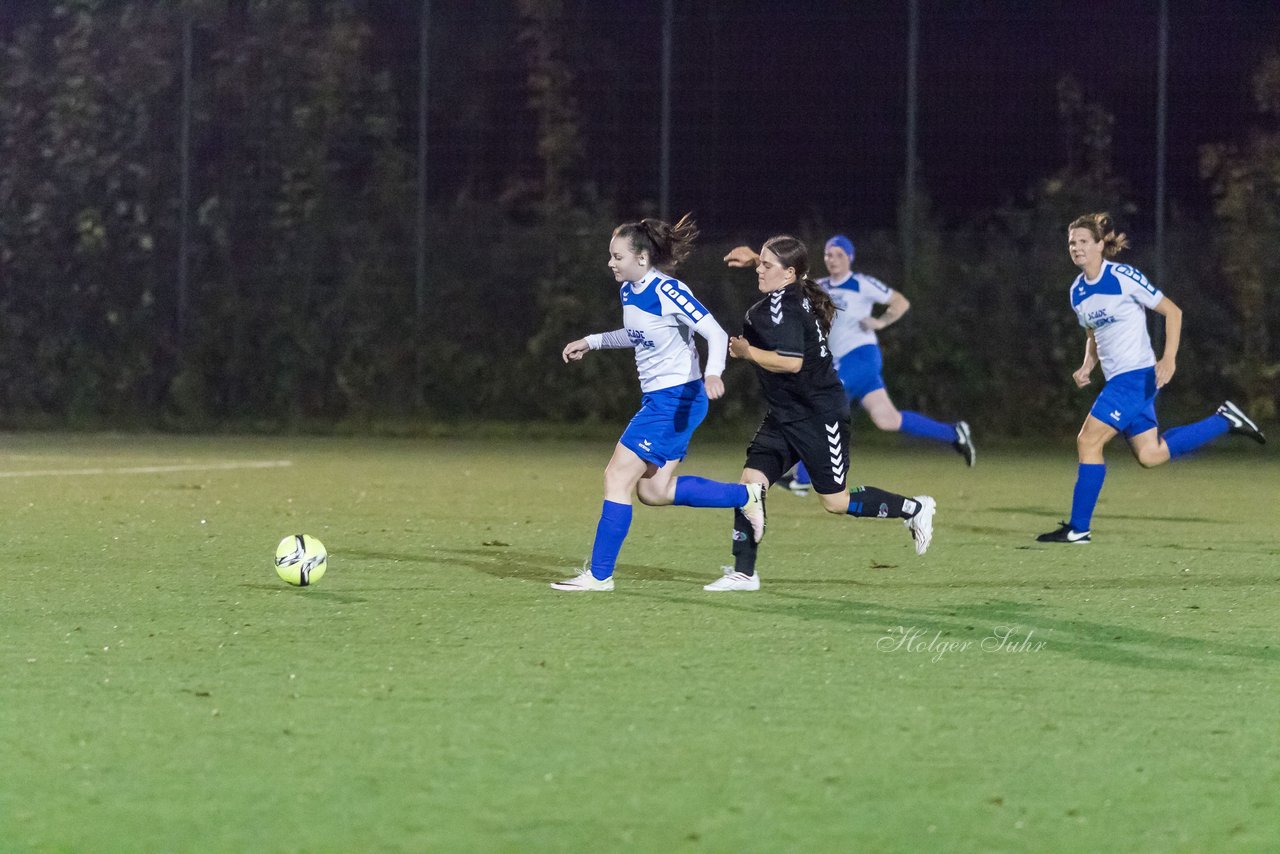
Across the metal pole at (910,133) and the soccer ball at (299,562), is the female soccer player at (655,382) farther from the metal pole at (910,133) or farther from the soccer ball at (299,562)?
the metal pole at (910,133)

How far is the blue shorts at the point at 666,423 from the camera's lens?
7887 millimetres

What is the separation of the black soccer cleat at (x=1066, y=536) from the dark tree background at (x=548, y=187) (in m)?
9.53

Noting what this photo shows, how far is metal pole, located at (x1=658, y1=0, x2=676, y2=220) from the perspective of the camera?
20.2 meters

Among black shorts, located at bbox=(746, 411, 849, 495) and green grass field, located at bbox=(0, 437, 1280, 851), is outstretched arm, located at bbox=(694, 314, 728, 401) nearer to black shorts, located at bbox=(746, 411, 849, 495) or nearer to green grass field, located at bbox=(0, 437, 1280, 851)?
black shorts, located at bbox=(746, 411, 849, 495)

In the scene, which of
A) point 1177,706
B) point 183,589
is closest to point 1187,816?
point 1177,706

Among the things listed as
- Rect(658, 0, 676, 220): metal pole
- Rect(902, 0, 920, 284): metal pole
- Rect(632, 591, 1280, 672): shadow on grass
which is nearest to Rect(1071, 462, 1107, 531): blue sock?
Rect(632, 591, 1280, 672): shadow on grass

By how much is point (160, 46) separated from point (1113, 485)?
39.8 ft

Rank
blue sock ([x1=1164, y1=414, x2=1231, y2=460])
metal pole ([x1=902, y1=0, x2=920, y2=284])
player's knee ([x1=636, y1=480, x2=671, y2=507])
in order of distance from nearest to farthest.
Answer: player's knee ([x1=636, y1=480, x2=671, y2=507])
blue sock ([x1=1164, y1=414, x2=1231, y2=460])
metal pole ([x1=902, y1=0, x2=920, y2=284])

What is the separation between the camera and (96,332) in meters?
21.3

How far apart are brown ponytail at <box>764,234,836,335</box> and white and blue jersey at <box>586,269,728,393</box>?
0.38 meters

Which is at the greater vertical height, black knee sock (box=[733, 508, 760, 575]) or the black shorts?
the black shorts

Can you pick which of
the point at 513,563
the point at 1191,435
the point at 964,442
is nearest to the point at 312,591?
the point at 513,563

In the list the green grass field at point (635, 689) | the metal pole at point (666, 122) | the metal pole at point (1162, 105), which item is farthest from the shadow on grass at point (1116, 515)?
the metal pole at point (666, 122)

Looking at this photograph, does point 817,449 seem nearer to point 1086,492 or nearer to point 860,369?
point 1086,492
